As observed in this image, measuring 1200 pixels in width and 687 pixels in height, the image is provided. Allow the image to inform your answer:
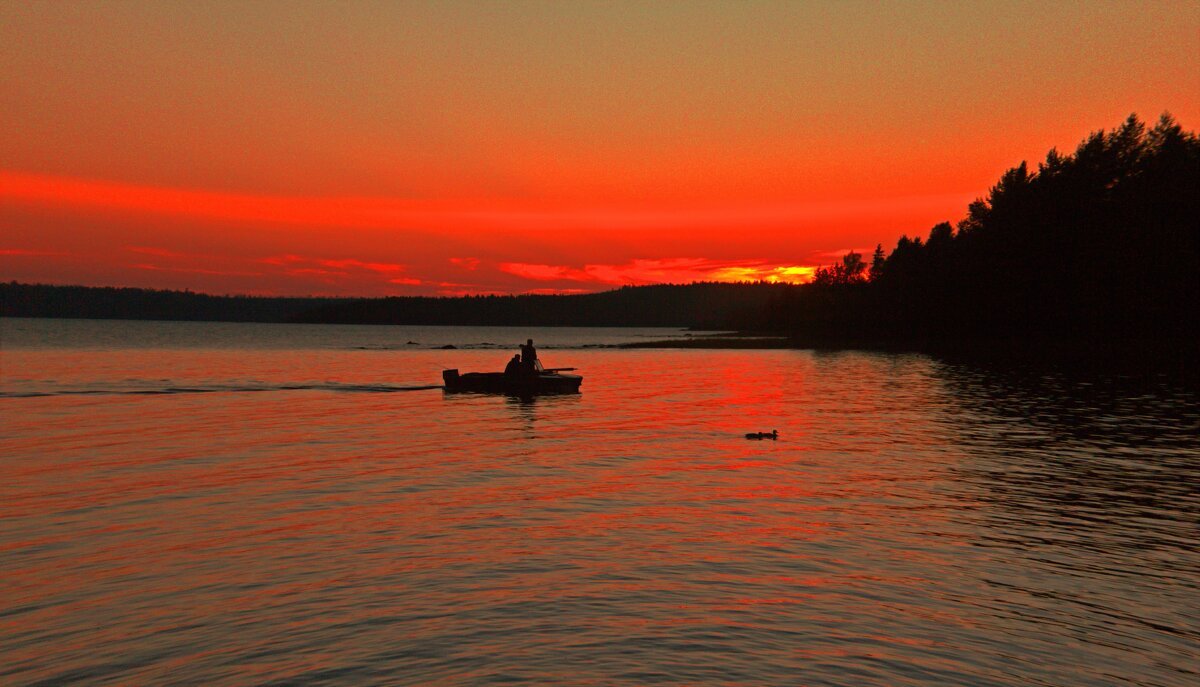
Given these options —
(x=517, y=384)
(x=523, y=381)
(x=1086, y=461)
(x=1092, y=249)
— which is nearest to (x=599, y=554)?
(x=1086, y=461)

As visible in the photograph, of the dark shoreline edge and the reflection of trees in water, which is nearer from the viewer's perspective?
the reflection of trees in water

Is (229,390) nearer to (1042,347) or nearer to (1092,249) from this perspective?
(1092,249)

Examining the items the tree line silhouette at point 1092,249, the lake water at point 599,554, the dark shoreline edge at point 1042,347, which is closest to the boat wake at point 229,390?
the lake water at point 599,554

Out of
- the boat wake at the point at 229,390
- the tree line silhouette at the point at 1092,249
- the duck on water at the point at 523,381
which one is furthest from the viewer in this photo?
the tree line silhouette at the point at 1092,249

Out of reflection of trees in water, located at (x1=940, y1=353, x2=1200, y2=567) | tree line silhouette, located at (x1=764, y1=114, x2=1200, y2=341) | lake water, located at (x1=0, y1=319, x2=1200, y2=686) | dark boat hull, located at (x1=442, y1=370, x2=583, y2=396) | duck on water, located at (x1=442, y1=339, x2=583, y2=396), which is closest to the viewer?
lake water, located at (x1=0, y1=319, x2=1200, y2=686)

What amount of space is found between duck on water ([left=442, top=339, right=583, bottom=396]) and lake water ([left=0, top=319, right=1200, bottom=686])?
1581cm

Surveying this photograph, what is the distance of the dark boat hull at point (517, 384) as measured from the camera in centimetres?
5884

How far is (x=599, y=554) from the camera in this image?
17734 mm

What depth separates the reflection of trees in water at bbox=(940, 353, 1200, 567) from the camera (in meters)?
20.4

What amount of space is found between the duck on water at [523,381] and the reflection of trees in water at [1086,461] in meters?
25.3

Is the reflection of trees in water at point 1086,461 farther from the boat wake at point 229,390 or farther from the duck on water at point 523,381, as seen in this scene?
the boat wake at point 229,390

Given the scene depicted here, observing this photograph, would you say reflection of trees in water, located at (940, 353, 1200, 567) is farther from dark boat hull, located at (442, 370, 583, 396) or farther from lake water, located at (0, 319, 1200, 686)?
dark boat hull, located at (442, 370, 583, 396)

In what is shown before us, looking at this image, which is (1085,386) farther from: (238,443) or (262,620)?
(262,620)

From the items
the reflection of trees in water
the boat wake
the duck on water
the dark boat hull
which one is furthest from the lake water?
the boat wake
